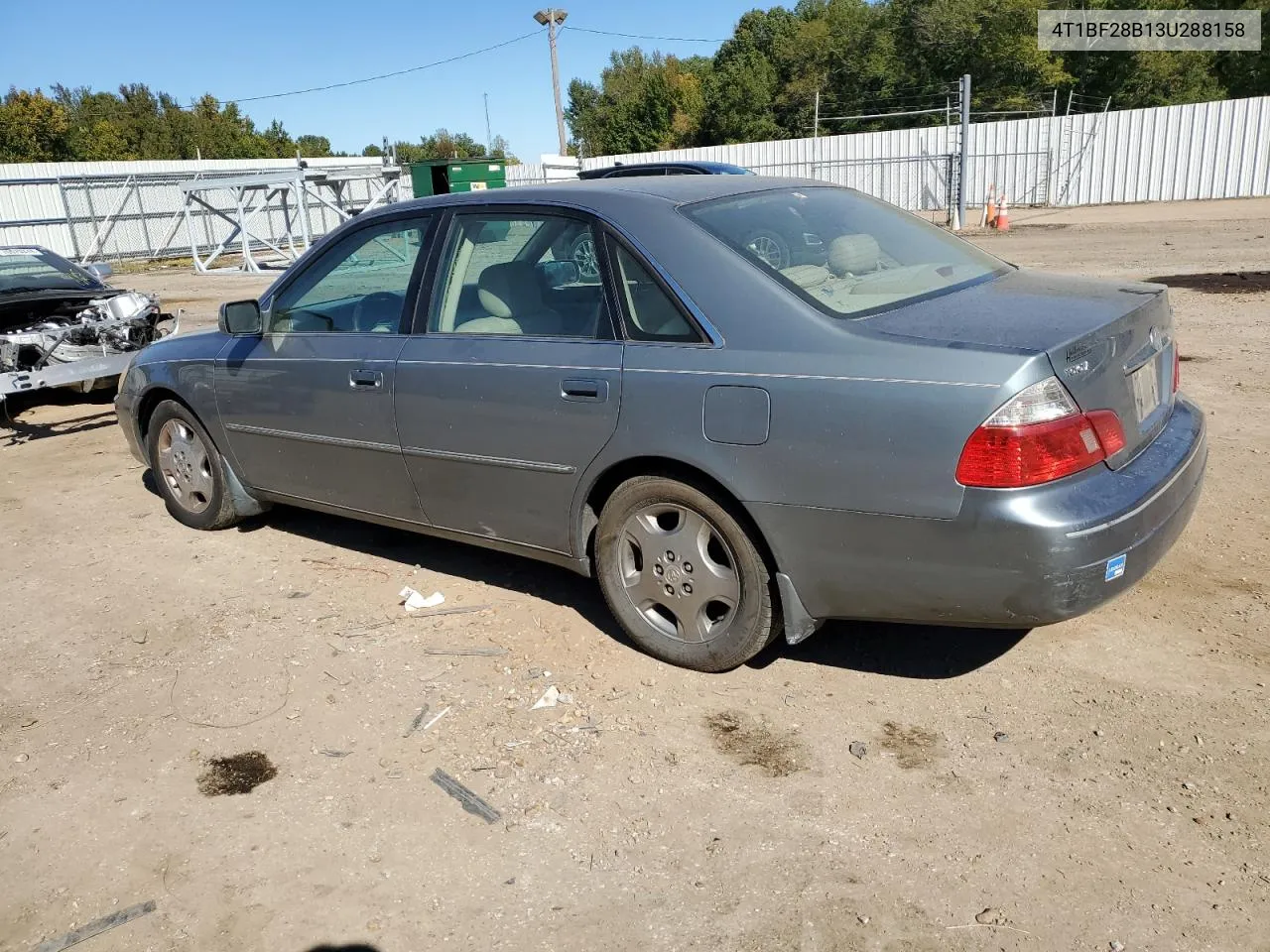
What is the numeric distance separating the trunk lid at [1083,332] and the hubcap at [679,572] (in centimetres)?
93

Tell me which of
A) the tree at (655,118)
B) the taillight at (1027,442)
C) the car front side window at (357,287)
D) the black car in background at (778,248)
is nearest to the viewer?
the taillight at (1027,442)

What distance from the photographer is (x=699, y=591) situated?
11.8ft

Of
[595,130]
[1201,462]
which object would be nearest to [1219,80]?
[595,130]

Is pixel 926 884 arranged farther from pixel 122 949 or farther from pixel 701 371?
pixel 122 949

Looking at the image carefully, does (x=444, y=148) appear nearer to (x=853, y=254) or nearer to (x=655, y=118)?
(x=655, y=118)

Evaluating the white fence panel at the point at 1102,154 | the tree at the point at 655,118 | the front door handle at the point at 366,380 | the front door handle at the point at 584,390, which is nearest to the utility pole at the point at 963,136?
the white fence panel at the point at 1102,154

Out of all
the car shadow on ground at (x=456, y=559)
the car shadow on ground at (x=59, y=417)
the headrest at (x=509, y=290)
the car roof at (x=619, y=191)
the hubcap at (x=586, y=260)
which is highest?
the car roof at (x=619, y=191)

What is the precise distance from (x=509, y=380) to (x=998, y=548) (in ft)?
6.16

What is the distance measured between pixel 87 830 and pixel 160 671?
107cm

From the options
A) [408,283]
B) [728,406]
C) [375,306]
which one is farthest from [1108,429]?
[375,306]

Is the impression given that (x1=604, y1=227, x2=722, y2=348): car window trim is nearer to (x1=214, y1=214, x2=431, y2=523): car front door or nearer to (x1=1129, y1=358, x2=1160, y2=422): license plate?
(x1=214, y1=214, x2=431, y2=523): car front door

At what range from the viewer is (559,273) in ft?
13.2

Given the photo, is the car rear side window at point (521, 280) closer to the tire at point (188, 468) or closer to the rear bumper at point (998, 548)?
the rear bumper at point (998, 548)

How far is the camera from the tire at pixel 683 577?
3.45 metres
